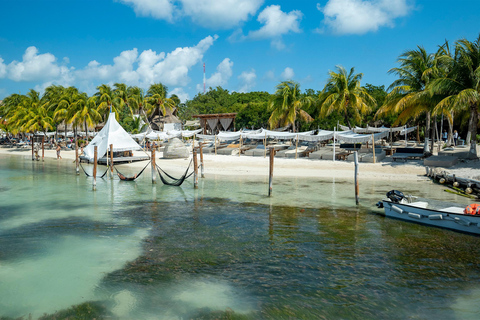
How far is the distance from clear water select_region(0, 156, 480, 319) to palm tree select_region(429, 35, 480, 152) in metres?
6.66

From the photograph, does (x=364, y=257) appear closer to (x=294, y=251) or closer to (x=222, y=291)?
(x=294, y=251)

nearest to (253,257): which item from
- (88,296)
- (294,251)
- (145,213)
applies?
(294,251)

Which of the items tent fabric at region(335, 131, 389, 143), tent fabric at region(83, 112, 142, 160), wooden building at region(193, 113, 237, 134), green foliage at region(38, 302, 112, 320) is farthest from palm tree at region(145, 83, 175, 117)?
green foliage at region(38, 302, 112, 320)

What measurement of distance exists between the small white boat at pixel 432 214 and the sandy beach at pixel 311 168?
6929 mm

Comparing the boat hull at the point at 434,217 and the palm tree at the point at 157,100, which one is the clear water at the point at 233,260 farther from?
the palm tree at the point at 157,100

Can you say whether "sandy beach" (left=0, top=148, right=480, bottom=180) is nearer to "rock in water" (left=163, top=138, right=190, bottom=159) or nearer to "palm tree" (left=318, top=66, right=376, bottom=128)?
"rock in water" (left=163, top=138, right=190, bottom=159)

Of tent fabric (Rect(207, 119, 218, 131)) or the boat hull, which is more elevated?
tent fabric (Rect(207, 119, 218, 131))

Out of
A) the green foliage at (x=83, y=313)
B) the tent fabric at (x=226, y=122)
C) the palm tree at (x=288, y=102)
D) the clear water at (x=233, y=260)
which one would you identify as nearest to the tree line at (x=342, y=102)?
the palm tree at (x=288, y=102)

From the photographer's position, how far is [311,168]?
24141mm

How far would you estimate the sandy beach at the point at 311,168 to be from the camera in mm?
20422

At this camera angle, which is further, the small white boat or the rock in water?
the rock in water

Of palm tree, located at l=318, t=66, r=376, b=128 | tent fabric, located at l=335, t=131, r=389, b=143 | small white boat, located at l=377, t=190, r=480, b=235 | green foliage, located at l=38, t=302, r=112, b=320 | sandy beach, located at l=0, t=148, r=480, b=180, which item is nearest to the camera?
green foliage, located at l=38, t=302, r=112, b=320

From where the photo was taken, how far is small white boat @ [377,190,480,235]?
10.4 metres

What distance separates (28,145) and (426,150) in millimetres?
49281
